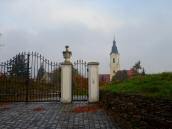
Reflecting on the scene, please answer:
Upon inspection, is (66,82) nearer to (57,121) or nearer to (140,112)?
(57,121)

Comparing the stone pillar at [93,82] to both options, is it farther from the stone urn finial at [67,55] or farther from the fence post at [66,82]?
the stone urn finial at [67,55]

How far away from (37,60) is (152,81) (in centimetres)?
1043

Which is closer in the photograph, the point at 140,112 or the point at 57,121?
the point at 140,112

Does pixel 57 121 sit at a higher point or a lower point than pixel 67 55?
lower

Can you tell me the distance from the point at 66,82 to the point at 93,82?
59.1 inches

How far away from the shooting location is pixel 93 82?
64.1 ft

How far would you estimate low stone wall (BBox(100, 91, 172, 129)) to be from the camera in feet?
24.0

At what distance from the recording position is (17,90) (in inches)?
857

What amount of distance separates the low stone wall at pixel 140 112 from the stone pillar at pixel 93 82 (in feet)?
19.8

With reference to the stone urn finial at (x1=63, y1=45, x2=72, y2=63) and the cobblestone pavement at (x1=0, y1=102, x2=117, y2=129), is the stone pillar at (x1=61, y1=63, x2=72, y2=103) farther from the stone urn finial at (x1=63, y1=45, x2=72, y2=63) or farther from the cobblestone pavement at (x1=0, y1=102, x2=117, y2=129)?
the cobblestone pavement at (x1=0, y1=102, x2=117, y2=129)

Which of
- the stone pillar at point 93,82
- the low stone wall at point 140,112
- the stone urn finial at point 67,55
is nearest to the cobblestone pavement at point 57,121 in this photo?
the low stone wall at point 140,112

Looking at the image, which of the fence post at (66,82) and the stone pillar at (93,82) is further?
the fence post at (66,82)

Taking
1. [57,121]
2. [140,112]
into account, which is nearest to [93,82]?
[57,121]

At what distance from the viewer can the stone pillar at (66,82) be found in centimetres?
1972
